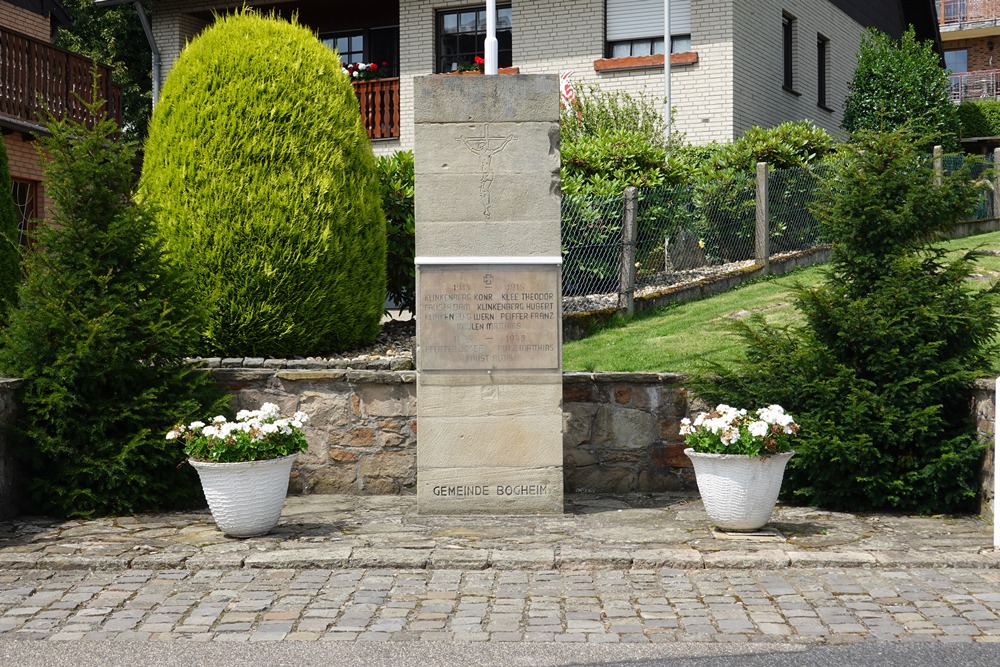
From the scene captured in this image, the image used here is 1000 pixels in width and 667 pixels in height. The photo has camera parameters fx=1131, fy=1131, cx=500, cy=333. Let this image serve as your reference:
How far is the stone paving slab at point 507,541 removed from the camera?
20.0ft

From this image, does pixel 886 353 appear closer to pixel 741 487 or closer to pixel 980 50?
pixel 741 487

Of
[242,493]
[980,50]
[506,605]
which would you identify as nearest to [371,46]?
[242,493]

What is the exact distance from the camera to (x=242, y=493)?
668 centimetres

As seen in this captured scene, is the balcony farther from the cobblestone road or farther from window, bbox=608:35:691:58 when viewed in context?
the cobblestone road

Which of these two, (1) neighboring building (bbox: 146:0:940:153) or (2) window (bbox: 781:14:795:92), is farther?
(2) window (bbox: 781:14:795:92)

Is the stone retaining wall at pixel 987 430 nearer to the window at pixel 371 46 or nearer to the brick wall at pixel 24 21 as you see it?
the window at pixel 371 46

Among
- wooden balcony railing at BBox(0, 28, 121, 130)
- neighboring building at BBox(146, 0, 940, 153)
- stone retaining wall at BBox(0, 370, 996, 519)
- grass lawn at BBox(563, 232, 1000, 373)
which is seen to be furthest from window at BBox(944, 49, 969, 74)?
stone retaining wall at BBox(0, 370, 996, 519)

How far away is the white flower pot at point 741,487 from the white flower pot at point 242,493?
2559mm

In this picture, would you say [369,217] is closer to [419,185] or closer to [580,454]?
[419,185]

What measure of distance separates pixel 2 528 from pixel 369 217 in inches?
152

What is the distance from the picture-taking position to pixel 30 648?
186 inches

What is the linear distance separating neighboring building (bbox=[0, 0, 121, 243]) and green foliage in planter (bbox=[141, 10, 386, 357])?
6.02 metres

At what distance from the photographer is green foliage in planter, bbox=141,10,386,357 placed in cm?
898

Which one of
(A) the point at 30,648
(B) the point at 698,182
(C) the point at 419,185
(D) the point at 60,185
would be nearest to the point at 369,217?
(C) the point at 419,185
